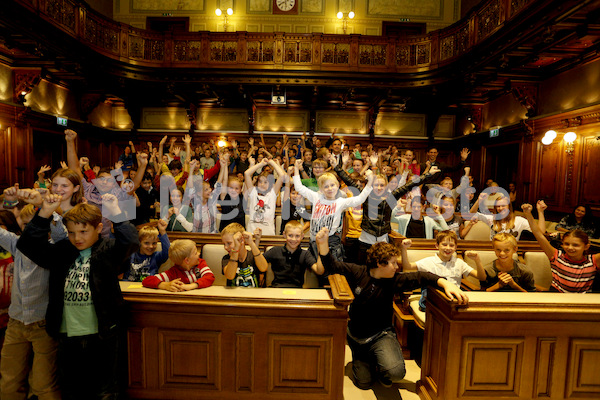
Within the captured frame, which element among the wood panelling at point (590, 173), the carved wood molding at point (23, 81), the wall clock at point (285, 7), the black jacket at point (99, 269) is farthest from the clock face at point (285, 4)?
the black jacket at point (99, 269)

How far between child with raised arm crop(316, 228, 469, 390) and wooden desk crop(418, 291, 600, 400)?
0.38 m

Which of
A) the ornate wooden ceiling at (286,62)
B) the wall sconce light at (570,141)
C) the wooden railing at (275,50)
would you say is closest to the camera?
the wall sconce light at (570,141)

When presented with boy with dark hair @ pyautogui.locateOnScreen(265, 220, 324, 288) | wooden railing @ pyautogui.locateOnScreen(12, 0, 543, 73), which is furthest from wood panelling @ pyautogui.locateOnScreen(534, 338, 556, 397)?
wooden railing @ pyautogui.locateOnScreen(12, 0, 543, 73)

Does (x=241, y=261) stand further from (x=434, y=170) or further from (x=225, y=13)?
(x=225, y=13)

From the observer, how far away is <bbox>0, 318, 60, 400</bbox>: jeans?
188 cm

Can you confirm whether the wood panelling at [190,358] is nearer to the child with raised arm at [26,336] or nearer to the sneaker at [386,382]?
the child with raised arm at [26,336]

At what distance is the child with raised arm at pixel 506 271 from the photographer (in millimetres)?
2590

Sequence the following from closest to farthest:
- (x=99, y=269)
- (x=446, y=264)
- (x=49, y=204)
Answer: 1. (x=49, y=204)
2. (x=99, y=269)
3. (x=446, y=264)

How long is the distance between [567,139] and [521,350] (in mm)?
6108

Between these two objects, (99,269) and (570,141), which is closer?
(99,269)

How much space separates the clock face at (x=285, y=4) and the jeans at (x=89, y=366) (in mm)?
11652

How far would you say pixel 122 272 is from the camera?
2076 millimetres

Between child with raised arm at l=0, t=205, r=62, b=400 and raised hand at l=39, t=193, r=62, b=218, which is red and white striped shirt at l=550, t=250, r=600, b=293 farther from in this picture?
child with raised arm at l=0, t=205, r=62, b=400

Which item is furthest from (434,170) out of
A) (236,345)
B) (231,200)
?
(236,345)
